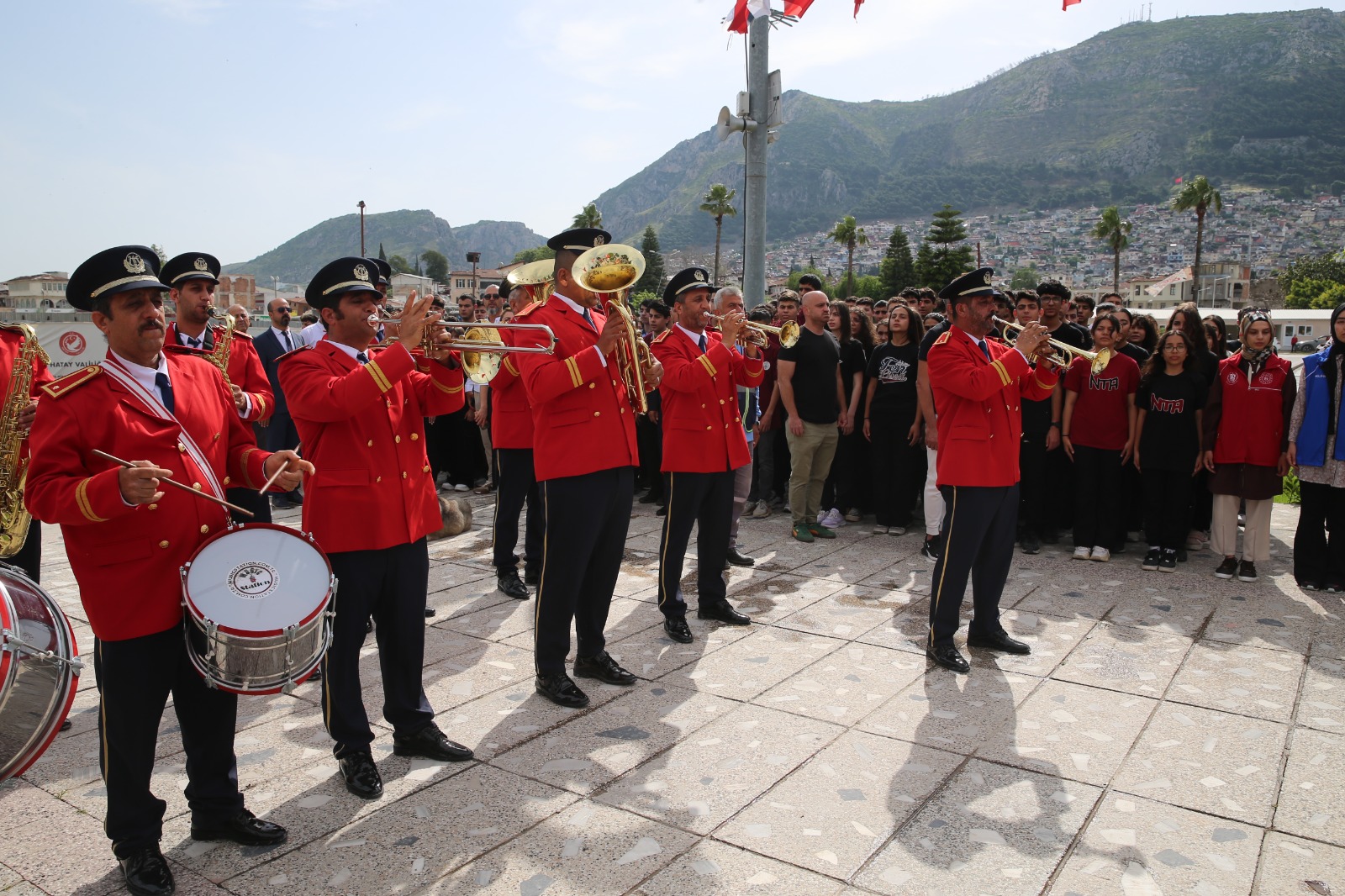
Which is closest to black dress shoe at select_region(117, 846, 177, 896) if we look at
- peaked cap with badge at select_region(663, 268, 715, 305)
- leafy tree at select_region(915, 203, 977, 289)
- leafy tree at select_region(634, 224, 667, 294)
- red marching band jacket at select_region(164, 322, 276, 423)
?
red marching band jacket at select_region(164, 322, 276, 423)

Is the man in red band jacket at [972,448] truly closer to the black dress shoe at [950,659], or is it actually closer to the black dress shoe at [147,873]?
the black dress shoe at [950,659]

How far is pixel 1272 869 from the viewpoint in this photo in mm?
3236

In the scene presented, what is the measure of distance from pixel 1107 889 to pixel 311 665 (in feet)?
9.27

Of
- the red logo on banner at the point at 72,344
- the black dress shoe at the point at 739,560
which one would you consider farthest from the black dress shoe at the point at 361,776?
the red logo on banner at the point at 72,344

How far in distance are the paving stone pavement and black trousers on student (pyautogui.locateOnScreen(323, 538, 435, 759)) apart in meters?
0.25

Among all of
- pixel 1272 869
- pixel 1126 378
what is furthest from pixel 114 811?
pixel 1126 378

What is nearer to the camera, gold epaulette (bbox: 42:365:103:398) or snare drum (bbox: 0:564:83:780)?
snare drum (bbox: 0:564:83:780)

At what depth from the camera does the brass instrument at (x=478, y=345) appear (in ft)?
12.8

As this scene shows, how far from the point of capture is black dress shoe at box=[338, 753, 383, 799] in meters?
3.77

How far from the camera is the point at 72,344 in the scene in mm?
16719

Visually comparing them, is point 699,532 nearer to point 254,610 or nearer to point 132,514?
point 254,610

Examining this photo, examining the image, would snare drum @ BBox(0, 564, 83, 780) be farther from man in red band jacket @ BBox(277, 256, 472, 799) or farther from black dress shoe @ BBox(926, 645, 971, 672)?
black dress shoe @ BBox(926, 645, 971, 672)

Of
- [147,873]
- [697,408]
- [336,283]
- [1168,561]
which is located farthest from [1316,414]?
[147,873]

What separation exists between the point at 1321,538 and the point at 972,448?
3.56 m
